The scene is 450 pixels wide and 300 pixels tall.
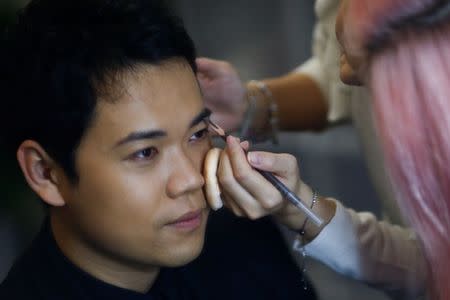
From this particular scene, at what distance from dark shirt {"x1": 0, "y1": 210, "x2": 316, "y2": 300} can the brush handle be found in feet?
0.50

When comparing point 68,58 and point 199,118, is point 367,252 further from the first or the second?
point 68,58

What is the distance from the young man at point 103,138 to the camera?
0.88 m

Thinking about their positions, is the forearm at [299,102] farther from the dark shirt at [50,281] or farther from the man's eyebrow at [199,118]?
the dark shirt at [50,281]

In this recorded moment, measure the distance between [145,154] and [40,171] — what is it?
163 mm

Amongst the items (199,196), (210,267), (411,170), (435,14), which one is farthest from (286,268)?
(435,14)

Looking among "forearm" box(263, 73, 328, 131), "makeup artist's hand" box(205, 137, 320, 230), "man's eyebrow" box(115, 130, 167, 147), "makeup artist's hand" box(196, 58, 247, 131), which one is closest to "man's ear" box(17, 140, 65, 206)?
"man's eyebrow" box(115, 130, 167, 147)

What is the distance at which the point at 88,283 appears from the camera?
3.10 feet

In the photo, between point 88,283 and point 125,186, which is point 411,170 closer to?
point 125,186

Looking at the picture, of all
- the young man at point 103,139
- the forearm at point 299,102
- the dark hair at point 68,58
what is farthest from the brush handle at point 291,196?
the forearm at point 299,102

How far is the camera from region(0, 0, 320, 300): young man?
876 millimetres

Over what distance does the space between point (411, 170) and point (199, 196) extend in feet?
1.05

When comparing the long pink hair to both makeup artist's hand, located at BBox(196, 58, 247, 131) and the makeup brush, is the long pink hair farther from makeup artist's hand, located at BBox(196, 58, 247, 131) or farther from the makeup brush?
makeup artist's hand, located at BBox(196, 58, 247, 131)

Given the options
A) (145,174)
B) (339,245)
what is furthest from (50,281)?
(339,245)

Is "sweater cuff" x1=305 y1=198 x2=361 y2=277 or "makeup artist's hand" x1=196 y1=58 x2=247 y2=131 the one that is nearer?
"sweater cuff" x1=305 y1=198 x2=361 y2=277
